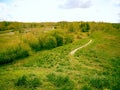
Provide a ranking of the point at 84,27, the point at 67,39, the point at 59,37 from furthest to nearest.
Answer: the point at 84,27, the point at 67,39, the point at 59,37

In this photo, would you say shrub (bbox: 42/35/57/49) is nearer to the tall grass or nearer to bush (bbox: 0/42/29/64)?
bush (bbox: 0/42/29/64)

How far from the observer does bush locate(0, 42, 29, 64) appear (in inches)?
1612

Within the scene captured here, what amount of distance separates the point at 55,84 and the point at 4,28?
74.5 metres

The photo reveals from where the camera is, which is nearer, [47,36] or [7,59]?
[7,59]

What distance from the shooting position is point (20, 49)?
45.7 metres

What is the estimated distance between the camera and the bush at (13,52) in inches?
1612

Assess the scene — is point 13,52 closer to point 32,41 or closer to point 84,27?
point 32,41

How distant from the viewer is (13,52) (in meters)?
43.7

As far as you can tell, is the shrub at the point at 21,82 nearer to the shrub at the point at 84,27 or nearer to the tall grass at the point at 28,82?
the tall grass at the point at 28,82

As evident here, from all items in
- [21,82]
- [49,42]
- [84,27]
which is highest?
[21,82]

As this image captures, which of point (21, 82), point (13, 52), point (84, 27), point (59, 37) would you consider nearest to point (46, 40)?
point (59, 37)

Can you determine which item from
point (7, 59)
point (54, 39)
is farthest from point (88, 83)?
point (54, 39)

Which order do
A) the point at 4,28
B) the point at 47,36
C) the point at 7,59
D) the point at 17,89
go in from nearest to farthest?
the point at 17,89
the point at 7,59
the point at 47,36
the point at 4,28

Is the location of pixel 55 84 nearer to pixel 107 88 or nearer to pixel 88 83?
pixel 88 83
